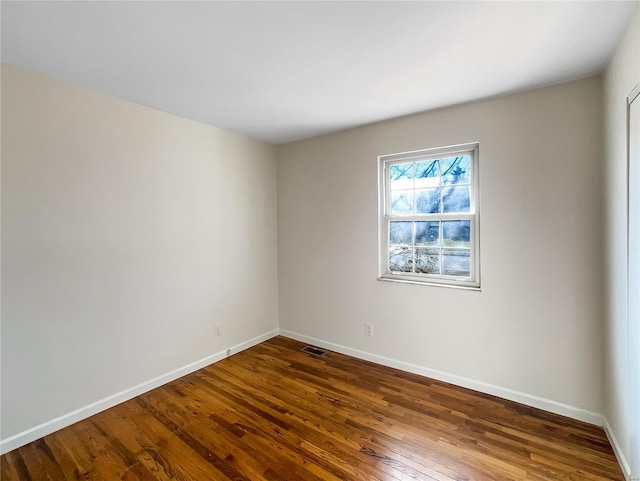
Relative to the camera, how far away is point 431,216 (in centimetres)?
277

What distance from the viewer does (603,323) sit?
2.04 m

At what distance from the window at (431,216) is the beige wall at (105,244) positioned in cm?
164

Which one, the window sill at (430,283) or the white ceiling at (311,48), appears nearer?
the white ceiling at (311,48)

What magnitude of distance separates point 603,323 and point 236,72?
295cm

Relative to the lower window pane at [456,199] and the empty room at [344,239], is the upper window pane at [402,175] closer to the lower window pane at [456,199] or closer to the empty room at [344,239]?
the empty room at [344,239]

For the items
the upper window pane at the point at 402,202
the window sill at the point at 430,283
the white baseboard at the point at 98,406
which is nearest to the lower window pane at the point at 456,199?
the upper window pane at the point at 402,202

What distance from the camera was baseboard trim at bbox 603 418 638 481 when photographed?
1593mm

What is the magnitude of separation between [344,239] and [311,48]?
74.4 inches

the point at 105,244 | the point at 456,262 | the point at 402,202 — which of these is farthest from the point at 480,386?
the point at 105,244

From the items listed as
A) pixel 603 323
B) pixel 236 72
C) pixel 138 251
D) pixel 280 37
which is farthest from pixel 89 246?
pixel 603 323

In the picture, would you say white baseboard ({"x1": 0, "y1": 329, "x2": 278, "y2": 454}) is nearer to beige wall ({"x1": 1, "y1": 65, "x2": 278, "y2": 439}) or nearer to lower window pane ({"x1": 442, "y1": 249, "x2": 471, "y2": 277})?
beige wall ({"x1": 1, "y1": 65, "x2": 278, "y2": 439})

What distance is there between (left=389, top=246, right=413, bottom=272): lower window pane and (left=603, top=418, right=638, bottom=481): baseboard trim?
167cm

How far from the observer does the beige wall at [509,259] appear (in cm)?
210

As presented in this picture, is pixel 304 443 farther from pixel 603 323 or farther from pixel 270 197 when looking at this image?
pixel 270 197
